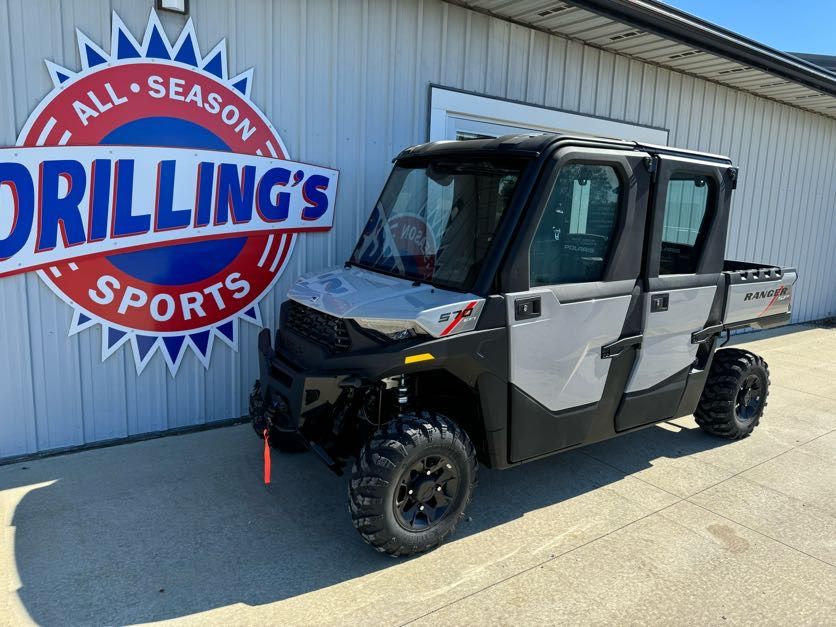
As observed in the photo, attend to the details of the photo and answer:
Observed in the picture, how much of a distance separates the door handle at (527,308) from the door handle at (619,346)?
0.66m

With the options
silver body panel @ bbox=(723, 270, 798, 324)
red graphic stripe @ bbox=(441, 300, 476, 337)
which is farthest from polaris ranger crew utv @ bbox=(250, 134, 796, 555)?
silver body panel @ bbox=(723, 270, 798, 324)

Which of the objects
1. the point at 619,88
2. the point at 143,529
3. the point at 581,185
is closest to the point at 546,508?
the point at 581,185

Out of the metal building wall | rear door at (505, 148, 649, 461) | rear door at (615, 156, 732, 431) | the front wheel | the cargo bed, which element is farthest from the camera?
the cargo bed

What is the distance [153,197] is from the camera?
4.63 m

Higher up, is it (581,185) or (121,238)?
(581,185)

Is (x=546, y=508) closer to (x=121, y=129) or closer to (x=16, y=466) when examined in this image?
(x=16, y=466)

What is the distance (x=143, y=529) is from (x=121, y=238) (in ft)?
6.82

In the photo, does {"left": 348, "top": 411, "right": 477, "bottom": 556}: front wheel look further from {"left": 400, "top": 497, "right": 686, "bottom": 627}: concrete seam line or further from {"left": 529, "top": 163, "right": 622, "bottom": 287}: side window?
{"left": 529, "top": 163, "right": 622, "bottom": 287}: side window

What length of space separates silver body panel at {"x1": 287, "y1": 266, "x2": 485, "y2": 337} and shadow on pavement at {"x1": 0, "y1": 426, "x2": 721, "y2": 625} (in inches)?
49.8

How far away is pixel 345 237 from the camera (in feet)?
18.7

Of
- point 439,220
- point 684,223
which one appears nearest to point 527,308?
point 439,220

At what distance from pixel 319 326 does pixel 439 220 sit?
0.97m

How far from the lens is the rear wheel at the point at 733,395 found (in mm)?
5043

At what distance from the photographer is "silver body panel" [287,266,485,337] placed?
3303mm
